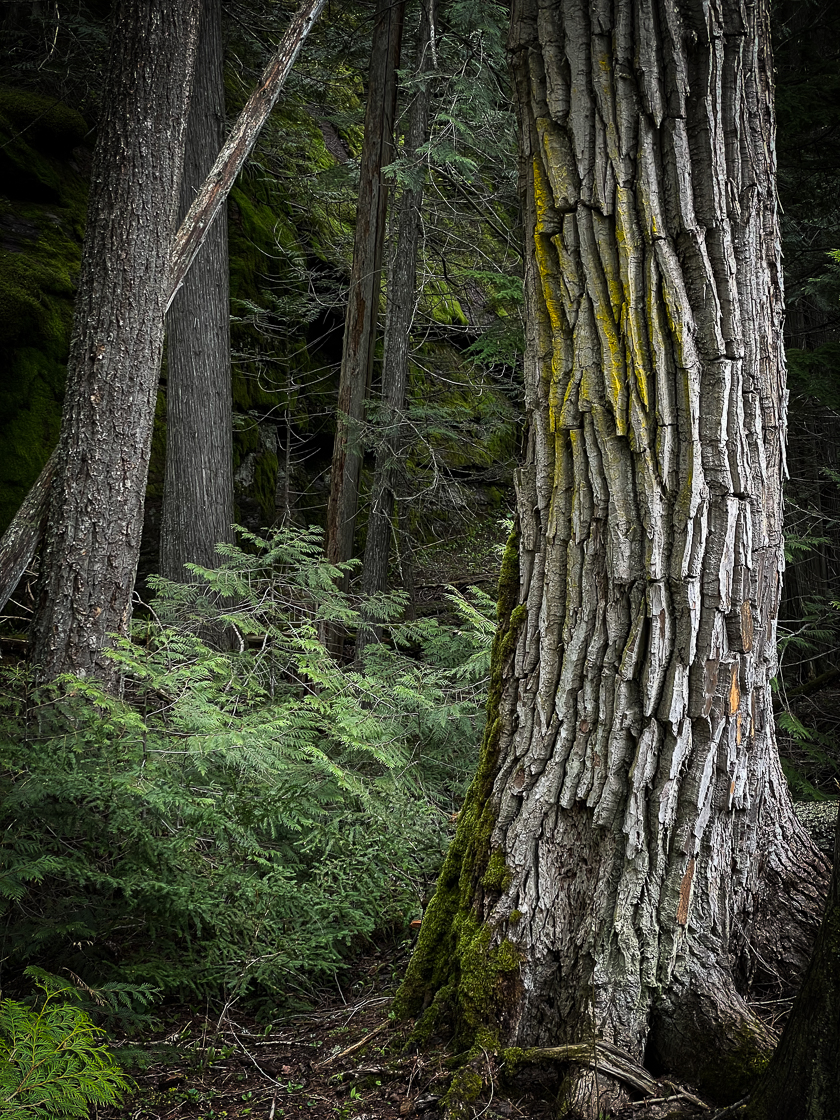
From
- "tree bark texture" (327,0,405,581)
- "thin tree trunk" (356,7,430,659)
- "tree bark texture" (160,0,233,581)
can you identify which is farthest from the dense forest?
"thin tree trunk" (356,7,430,659)

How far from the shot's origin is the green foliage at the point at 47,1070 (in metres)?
1.91

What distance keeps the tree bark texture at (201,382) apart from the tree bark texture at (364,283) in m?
1.18

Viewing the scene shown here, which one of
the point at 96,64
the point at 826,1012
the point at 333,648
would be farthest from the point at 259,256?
the point at 826,1012

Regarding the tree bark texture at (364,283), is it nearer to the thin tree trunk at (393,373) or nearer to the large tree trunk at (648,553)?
the thin tree trunk at (393,373)

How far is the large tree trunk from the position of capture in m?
2.17

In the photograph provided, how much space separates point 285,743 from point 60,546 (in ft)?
5.89

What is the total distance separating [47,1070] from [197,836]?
123 cm

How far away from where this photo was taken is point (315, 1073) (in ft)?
8.10

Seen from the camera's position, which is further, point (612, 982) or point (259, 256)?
point (259, 256)

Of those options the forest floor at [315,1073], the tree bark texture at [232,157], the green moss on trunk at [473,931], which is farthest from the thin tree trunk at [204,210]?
the green moss on trunk at [473,931]

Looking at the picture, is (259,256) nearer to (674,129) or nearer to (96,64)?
(96,64)

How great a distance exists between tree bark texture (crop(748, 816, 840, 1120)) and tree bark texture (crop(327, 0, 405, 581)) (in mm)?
6848

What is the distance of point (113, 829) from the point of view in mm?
2898

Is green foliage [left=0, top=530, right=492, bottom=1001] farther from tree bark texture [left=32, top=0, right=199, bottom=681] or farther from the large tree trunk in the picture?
the large tree trunk
